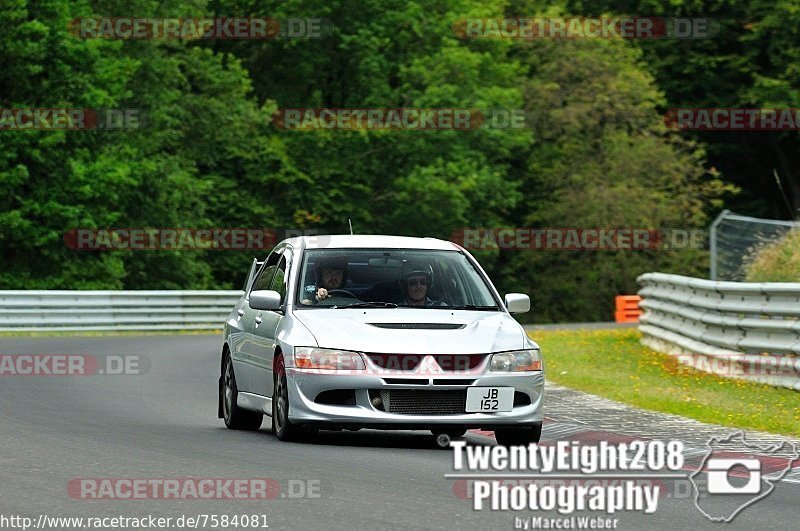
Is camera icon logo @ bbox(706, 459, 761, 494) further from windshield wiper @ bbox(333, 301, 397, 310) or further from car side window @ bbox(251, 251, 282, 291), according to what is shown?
car side window @ bbox(251, 251, 282, 291)

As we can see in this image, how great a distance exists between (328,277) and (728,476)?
3899 millimetres

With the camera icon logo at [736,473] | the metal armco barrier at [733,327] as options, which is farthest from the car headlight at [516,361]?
the metal armco barrier at [733,327]

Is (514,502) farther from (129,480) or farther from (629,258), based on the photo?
(629,258)

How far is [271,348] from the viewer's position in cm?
1349

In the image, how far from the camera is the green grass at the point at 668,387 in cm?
1587

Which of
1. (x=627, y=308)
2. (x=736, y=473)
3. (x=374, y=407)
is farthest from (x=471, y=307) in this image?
(x=627, y=308)

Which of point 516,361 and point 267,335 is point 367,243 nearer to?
point 267,335

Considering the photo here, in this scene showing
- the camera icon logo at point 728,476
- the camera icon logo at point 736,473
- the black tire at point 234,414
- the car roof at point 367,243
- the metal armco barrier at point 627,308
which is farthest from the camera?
the metal armco barrier at point 627,308

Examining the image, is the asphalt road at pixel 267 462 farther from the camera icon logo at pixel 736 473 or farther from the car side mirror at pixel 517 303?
the car side mirror at pixel 517 303

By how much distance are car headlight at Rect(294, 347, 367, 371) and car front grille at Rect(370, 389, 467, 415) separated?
0.24m

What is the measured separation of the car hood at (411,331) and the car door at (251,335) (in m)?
0.97

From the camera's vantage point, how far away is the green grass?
15867mm

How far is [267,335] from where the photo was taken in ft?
45.0

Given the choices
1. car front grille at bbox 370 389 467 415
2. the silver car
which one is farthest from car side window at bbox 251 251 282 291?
car front grille at bbox 370 389 467 415
